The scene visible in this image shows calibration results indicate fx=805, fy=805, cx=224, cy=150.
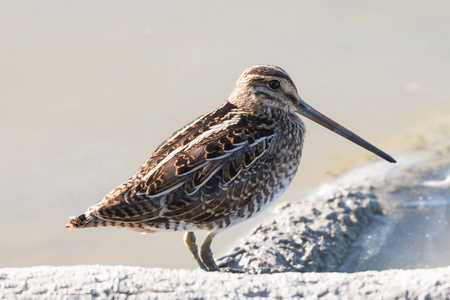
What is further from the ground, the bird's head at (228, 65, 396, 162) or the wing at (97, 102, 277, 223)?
the bird's head at (228, 65, 396, 162)

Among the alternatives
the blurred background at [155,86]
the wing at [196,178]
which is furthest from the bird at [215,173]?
the blurred background at [155,86]

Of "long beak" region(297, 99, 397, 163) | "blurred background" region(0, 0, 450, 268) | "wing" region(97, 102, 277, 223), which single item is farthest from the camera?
"blurred background" region(0, 0, 450, 268)

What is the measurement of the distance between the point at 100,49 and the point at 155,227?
3811 millimetres

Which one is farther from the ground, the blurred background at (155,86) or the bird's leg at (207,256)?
the blurred background at (155,86)

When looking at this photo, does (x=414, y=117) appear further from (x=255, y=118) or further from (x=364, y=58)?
(x=255, y=118)

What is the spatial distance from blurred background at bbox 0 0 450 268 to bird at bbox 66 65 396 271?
1.17m

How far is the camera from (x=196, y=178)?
14.3 ft

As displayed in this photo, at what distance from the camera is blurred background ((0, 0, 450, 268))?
590 cm

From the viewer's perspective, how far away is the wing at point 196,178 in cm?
429

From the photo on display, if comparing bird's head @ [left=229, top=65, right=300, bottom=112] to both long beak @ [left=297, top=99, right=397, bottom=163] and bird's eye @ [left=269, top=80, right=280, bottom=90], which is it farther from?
long beak @ [left=297, top=99, right=397, bottom=163]

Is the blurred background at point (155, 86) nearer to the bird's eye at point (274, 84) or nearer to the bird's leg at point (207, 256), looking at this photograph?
the bird's leg at point (207, 256)

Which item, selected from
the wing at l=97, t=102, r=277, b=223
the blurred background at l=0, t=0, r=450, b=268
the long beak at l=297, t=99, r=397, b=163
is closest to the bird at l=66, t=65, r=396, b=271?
the wing at l=97, t=102, r=277, b=223

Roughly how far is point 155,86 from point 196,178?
3.15 metres

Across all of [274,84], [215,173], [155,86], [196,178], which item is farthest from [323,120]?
[155,86]
